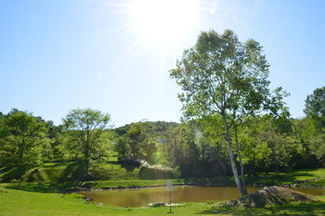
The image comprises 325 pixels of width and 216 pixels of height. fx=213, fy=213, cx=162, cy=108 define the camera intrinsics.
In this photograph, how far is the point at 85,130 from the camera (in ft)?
184

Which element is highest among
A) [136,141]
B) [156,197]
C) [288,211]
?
[136,141]

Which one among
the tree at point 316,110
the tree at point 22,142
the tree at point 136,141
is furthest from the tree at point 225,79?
the tree at point 316,110

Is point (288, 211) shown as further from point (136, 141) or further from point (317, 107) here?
point (317, 107)

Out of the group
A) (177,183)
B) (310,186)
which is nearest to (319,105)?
(310,186)

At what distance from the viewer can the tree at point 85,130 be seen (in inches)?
2157

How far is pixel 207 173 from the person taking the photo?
59.9 meters

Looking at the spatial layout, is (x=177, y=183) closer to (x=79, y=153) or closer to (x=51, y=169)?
(x=79, y=153)

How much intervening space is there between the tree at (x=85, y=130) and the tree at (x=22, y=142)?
337 inches

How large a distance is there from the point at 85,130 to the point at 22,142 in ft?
48.5

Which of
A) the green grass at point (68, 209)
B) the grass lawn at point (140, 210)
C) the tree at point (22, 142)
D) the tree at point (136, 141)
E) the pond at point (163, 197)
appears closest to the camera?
the grass lawn at point (140, 210)

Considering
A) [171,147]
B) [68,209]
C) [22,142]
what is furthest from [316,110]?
[22,142]

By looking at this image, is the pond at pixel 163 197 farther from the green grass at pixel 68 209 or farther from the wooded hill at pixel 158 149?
the wooded hill at pixel 158 149

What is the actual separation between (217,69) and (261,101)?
17.1 ft

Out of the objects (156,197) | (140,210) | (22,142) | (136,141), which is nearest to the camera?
(140,210)
